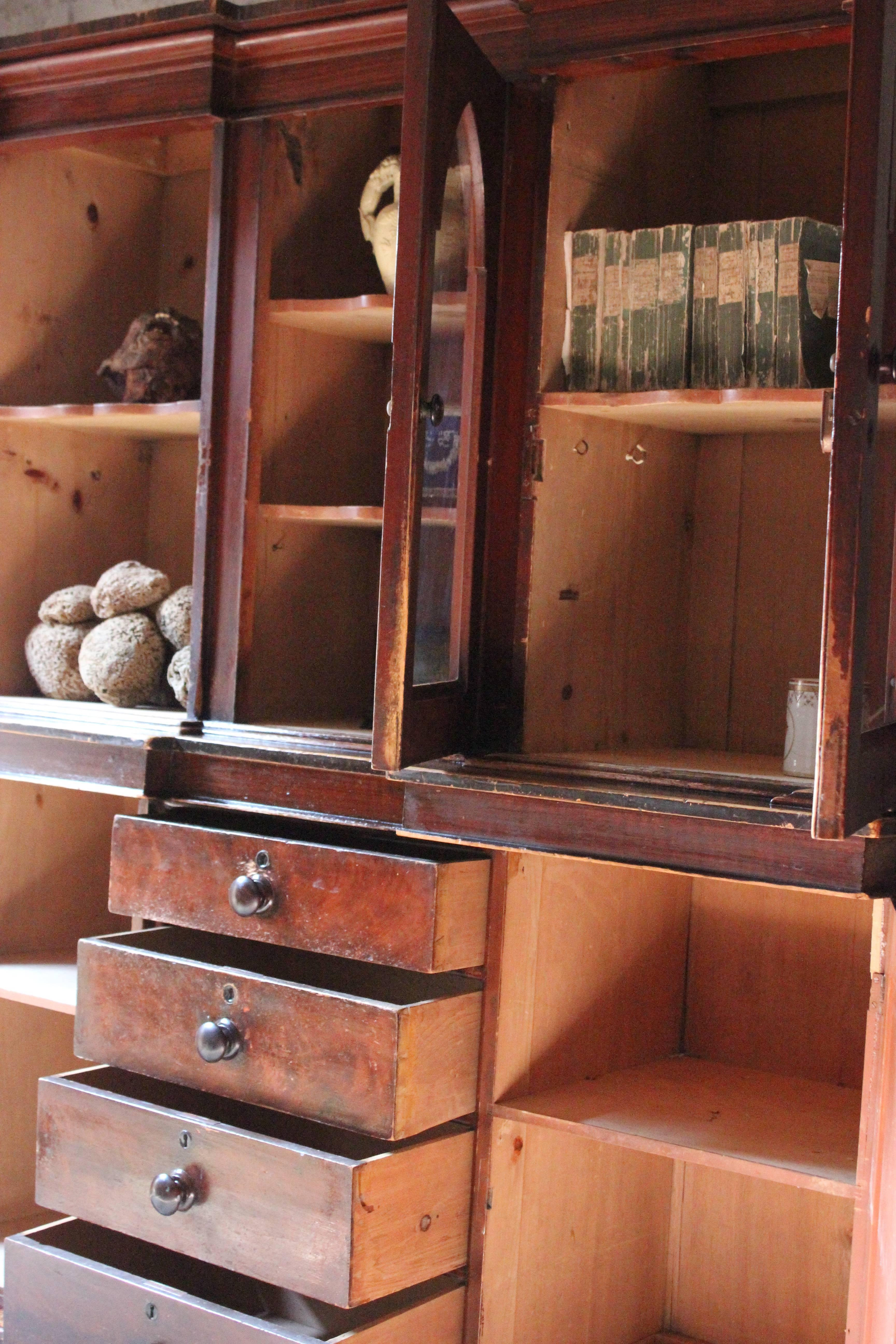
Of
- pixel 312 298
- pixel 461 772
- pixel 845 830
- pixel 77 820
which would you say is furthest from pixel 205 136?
pixel 845 830

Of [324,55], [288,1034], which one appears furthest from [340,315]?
[288,1034]

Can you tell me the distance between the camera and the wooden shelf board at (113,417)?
2088 millimetres

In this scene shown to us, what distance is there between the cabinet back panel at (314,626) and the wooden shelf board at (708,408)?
489 mm

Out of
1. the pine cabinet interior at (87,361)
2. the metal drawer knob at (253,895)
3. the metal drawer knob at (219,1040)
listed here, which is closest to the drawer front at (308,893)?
the metal drawer knob at (253,895)

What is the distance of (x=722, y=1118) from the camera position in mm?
1690

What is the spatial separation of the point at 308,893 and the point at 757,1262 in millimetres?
867

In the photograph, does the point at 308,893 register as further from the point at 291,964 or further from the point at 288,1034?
the point at 291,964

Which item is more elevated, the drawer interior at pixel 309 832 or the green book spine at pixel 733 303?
the green book spine at pixel 733 303

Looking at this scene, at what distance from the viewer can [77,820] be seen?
2.39 metres

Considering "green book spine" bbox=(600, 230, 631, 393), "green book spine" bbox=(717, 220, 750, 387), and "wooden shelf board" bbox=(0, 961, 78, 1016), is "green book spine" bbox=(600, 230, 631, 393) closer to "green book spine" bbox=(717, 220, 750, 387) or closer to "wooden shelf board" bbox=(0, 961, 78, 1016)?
"green book spine" bbox=(717, 220, 750, 387)

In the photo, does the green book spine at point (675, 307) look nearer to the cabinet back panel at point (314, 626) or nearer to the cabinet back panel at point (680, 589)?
the cabinet back panel at point (680, 589)

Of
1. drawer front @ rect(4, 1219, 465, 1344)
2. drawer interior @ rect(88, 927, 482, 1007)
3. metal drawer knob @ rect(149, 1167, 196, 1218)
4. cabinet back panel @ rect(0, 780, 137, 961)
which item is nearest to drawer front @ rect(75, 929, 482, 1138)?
drawer interior @ rect(88, 927, 482, 1007)

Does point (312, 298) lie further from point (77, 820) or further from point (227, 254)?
point (77, 820)

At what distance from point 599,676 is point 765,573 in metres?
0.31
